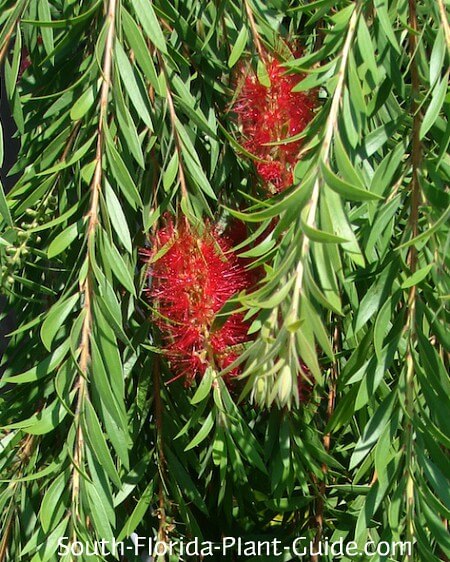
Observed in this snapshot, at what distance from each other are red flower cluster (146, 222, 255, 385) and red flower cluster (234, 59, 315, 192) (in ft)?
0.38

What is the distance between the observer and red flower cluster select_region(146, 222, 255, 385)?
1010mm

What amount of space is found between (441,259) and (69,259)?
1.71 ft

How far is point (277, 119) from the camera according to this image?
3.40ft

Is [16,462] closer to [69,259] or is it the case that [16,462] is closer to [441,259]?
[69,259]

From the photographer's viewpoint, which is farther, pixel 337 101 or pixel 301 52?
pixel 301 52

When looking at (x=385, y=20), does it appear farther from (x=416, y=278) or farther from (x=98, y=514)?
(x=98, y=514)

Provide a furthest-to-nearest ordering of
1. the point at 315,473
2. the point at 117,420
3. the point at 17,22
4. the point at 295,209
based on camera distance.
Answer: the point at 315,473
the point at 17,22
the point at 117,420
the point at 295,209

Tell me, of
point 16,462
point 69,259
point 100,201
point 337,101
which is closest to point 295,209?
point 337,101

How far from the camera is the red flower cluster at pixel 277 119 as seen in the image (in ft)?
3.33

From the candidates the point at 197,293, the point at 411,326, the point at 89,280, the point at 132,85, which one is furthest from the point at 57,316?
the point at 411,326

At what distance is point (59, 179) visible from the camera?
1.15m

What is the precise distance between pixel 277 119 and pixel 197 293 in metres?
0.24

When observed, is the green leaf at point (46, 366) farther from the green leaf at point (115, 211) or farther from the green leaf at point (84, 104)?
the green leaf at point (84, 104)

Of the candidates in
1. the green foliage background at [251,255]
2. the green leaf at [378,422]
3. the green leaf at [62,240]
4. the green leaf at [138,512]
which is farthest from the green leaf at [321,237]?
the green leaf at [138,512]
